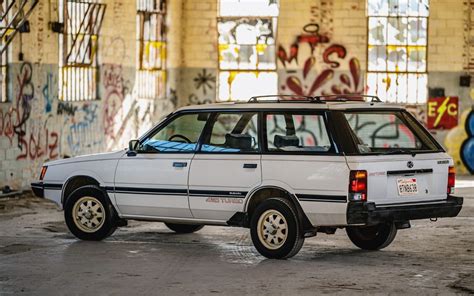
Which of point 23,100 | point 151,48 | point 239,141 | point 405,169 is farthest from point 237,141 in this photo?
point 151,48

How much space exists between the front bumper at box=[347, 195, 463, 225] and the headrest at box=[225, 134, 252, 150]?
4.92ft

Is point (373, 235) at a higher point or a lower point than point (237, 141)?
lower

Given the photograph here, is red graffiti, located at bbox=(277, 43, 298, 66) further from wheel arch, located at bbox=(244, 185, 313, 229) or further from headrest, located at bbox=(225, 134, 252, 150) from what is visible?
wheel arch, located at bbox=(244, 185, 313, 229)

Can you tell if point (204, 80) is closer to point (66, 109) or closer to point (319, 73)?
point (319, 73)

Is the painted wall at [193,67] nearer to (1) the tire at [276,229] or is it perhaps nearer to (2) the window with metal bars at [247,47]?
(2) the window with metal bars at [247,47]

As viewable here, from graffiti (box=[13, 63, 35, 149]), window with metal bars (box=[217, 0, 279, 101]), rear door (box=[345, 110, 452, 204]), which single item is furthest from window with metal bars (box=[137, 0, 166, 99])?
rear door (box=[345, 110, 452, 204])

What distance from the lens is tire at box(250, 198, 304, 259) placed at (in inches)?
454

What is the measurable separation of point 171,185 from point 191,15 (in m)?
13.3

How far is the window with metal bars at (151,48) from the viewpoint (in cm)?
2348

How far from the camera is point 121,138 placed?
Answer: 22.5 m

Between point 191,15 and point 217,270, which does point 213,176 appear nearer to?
point 217,270

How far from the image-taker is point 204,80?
25.2 metres

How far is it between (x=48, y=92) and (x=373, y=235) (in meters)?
8.67

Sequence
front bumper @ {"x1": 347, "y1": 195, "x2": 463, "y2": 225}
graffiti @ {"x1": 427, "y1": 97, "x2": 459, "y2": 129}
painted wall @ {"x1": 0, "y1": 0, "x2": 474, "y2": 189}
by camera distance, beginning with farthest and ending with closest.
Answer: graffiti @ {"x1": 427, "y1": 97, "x2": 459, "y2": 129}, painted wall @ {"x1": 0, "y1": 0, "x2": 474, "y2": 189}, front bumper @ {"x1": 347, "y1": 195, "x2": 463, "y2": 225}
